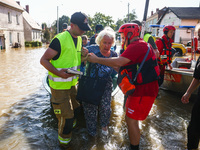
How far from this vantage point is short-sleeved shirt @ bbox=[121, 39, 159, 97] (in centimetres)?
235

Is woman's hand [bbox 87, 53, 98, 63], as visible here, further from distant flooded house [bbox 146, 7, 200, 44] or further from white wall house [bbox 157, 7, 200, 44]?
white wall house [bbox 157, 7, 200, 44]

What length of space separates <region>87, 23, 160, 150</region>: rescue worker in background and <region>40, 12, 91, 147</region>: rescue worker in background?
348mm

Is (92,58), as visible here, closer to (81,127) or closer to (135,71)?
(135,71)

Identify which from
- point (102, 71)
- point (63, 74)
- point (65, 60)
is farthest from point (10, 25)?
point (63, 74)

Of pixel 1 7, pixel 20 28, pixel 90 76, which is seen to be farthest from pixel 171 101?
pixel 20 28

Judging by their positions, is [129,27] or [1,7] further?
[1,7]

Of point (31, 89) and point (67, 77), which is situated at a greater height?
point (67, 77)

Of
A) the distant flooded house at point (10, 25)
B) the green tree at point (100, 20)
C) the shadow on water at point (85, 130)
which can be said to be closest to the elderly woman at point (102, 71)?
the shadow on water at point (85, 130)

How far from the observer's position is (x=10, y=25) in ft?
91.7

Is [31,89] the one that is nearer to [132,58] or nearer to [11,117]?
[11,117]

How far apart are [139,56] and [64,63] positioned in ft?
3.71

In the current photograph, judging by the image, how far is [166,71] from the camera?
6074 millimetres

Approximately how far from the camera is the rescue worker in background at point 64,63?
254 centimetres

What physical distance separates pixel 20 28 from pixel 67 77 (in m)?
32.9
